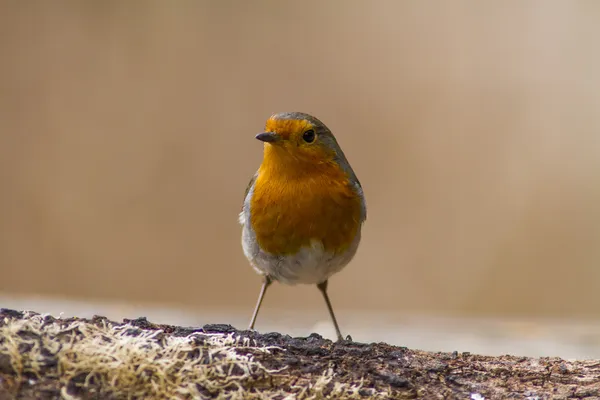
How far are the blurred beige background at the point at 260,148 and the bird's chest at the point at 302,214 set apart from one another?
3.61m

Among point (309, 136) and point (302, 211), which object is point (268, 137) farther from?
point (302, 211)

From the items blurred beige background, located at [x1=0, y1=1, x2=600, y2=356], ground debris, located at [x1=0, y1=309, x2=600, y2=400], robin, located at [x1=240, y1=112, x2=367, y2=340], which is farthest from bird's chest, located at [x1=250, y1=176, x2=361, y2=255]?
blurred beige background, located at [x1=0, y1=1, x2=600, y2=356]

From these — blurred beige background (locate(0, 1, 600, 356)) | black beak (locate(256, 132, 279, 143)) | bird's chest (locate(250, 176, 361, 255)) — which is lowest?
bird's chest (locate(250, 176, 361, 255))

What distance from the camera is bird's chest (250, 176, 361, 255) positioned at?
3385 millimetres

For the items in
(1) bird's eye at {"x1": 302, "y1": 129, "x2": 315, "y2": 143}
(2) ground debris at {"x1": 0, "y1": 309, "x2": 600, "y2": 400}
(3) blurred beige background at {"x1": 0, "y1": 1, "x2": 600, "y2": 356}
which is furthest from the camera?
(3) blurred beige background at {"x1": 0, "y1": 1, "x2": 600, "y2": 356}

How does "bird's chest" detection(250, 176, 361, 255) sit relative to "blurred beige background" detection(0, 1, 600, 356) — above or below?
below

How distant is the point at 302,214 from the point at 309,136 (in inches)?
17.7

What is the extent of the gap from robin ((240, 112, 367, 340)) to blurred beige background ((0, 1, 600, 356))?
11.5 feet

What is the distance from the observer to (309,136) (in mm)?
3611

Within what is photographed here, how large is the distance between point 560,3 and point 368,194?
272cm

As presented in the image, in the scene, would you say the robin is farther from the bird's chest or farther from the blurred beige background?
the blurred beige background

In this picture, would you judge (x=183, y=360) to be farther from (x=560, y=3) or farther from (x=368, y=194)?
(x=560, y=3)

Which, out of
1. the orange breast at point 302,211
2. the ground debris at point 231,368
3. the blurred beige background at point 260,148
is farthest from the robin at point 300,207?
the blurred beige background at point 260,148

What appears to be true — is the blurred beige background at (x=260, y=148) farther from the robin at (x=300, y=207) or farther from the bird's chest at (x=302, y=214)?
the bird's chest at (x=302, y=214)
